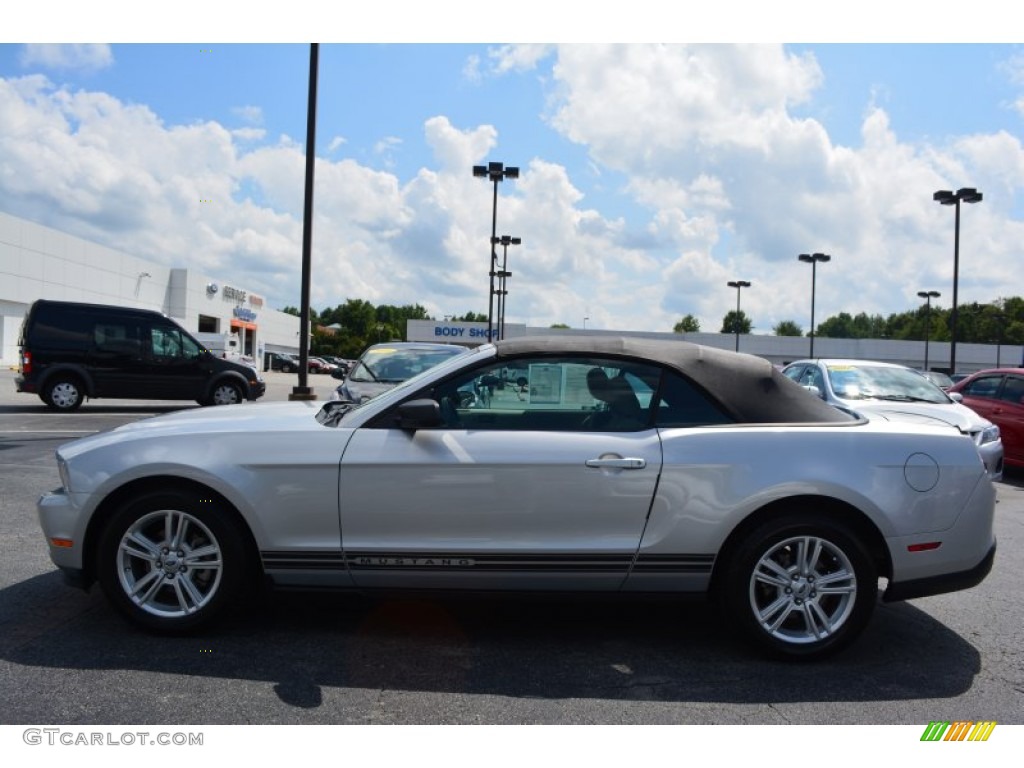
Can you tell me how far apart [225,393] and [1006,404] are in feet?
46.4

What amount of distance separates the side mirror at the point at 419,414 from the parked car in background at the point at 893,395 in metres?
5.92

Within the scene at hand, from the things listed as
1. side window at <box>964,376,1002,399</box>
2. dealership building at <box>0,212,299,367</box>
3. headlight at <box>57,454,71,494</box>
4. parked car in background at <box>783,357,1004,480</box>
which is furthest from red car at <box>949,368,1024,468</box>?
dealership building at <box>0,212,299,367</box>

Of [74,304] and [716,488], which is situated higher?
[74,304]

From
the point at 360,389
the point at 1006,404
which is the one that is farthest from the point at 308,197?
the point at 1006,404

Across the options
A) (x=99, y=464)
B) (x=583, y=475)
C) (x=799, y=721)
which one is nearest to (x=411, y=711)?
(x=583, y=475)

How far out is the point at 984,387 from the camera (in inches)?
461

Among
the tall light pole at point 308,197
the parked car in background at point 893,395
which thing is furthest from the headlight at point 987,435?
the tall light pole at point 308,197

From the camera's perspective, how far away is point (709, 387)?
13.1ft

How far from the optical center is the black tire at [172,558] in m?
3.81

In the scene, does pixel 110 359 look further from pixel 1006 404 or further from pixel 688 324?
pixel 688 324

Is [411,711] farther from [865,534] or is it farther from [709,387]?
[865,534]

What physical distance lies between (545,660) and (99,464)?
7.59 feet

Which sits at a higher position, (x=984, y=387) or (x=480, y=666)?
(x=984, y=387)

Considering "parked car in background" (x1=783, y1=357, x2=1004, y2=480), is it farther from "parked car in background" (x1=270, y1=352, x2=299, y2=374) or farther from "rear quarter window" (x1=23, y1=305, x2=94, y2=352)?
"parked car in background" (x1=270, y1=352, x2=299, y2=374)
